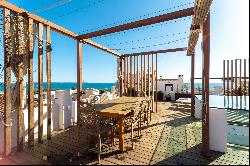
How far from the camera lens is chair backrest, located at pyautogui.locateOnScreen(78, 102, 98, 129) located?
414 cm

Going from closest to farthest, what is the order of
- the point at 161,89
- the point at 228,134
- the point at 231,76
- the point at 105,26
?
the point at 228,134, the point at 105,26, the point at 231,76, the point at 161,89

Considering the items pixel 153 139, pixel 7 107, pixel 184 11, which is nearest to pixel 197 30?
pixel 184 11

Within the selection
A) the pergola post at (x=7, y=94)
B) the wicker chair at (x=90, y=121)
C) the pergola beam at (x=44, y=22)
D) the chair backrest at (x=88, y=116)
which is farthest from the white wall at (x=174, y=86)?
the pergola post at (x=7, y=94)

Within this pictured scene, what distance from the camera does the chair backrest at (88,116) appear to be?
163 inches

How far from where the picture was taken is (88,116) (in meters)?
4.29

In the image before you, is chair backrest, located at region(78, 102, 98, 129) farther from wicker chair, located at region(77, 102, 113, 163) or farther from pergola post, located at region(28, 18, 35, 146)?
pergola post, located at region(28, 18, 35, 146)

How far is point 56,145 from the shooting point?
5.00 meters

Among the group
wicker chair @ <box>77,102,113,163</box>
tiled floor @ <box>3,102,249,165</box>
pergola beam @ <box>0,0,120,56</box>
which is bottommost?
tiled floor @ <box>3,102,249,165</box>

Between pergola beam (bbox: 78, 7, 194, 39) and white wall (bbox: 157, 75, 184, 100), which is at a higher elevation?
pergola beam (bbox: 78, 7, 194, 39)

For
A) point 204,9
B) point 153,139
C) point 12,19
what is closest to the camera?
point 204,9

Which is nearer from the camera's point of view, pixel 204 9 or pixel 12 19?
pixel 204 9

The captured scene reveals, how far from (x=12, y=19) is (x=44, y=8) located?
80.2 inches

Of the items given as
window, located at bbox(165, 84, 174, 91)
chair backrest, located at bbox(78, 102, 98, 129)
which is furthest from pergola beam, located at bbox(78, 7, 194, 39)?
window, located at bbox(165, 84, 174, 91)

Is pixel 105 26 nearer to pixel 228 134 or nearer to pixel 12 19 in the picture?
pixel 12 19
